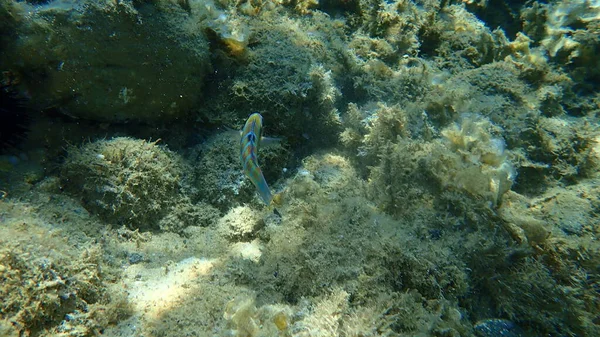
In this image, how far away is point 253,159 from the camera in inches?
96.6

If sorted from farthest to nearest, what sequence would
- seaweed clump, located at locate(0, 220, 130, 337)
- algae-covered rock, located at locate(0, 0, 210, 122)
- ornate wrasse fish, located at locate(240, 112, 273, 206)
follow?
1. algae-covered rock, located at locate(0, 0, 210, 122)
2. ornate wrasse fish, located at locate(240, 112, 273, 206)
3. seaweed clump, located at locate(0, 220, 130, 337)

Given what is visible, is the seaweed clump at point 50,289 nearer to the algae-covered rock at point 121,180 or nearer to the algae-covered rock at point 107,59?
the algae-covered rock at point 121,180

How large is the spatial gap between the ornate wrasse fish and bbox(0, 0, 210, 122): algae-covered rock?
150 cm

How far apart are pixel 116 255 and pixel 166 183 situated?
2.90 ft

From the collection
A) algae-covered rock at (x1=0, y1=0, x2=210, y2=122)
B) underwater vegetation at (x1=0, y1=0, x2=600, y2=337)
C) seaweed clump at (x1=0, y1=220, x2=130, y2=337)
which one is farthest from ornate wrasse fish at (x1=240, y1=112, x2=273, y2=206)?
algae-covered rock at (x1=0, y1=0, x2=210, y2=122)

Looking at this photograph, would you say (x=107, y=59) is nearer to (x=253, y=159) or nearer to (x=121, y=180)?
(x=121, y=180)

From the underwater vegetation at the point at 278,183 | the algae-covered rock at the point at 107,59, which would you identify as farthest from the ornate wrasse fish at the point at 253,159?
the algae-covered rock at the point at 107,59

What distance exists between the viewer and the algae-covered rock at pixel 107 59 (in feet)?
10.0

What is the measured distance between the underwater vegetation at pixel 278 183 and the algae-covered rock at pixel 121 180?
2 cm

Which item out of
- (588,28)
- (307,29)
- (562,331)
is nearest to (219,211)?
(307,29)

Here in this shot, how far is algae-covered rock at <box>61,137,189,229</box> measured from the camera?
3076mm

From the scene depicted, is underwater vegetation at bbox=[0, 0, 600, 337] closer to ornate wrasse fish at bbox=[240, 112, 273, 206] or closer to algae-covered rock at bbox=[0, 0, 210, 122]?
algae-covered rock at bbox=[0, 0, 210, 122]

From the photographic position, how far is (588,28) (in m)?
5.64

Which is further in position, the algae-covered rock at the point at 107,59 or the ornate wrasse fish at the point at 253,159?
the algae-covered rock at the point at 107,59
